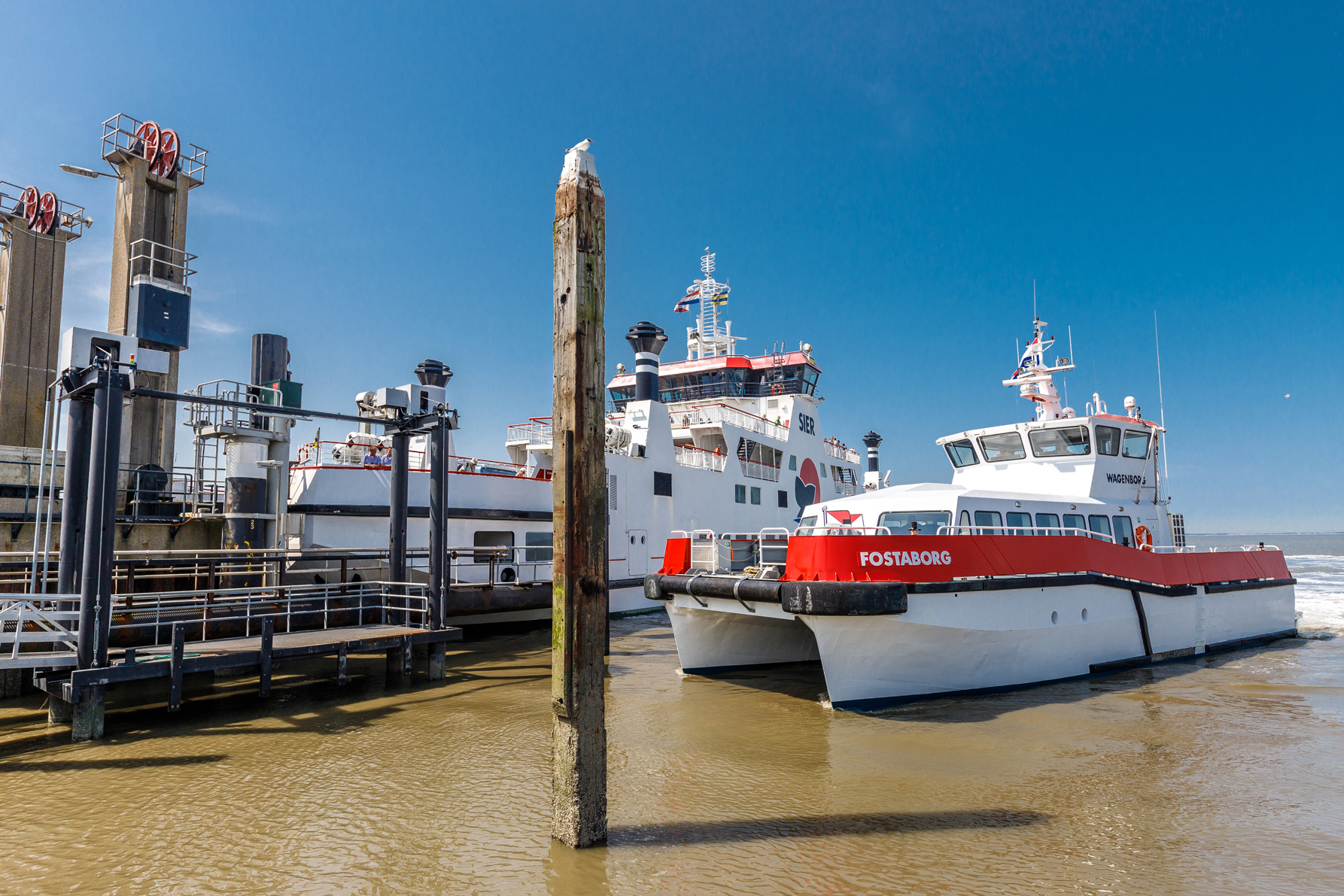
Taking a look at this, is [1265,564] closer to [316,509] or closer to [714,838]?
[714,838]

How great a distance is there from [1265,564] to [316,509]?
18.2 meters

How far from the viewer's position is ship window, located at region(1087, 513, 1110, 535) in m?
11.6

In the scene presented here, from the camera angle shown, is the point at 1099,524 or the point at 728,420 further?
the point at 728,420

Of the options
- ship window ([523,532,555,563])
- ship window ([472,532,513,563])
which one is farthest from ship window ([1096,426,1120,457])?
ship window ([472,532,513,563])

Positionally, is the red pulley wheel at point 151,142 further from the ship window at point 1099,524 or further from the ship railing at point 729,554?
the ship window at point 1099,524

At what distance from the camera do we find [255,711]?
27.8ft

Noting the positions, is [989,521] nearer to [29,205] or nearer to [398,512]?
Answer: [398,512]

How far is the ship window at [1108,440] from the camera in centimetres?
1248

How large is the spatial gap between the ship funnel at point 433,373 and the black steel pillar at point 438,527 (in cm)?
797

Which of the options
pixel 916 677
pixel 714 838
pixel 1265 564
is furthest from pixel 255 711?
pixel 1265 564

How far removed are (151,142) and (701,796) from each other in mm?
20091

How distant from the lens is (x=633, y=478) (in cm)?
1800

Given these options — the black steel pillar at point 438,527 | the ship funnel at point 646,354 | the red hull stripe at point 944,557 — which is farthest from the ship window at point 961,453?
the black steel pillar at point 438,527

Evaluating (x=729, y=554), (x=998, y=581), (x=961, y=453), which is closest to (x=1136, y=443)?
(x=961, y=453)
